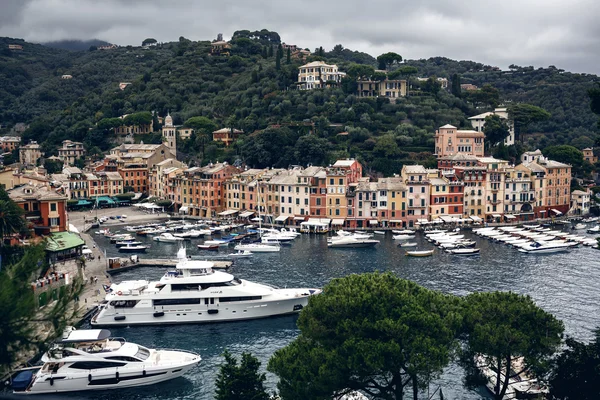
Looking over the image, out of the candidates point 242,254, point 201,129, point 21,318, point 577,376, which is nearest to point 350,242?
point 242,254

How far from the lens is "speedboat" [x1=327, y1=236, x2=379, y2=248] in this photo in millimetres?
66750

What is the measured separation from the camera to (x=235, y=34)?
7559 inches

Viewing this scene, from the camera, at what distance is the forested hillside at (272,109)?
323ft

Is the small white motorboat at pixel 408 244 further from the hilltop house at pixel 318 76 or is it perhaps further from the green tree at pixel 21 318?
the hilltop house at pixel 318 76

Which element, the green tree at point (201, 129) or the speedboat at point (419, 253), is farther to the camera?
the green tree at point (201, 129)

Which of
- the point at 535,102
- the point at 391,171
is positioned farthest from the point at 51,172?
the point at 535,102

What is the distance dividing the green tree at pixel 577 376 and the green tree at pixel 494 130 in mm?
79475

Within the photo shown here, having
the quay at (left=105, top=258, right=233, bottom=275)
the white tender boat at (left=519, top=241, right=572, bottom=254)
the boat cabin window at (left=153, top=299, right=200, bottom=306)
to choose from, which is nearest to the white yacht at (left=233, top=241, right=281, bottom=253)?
the quay at (left=105, top=258, right=233, bottom=275)

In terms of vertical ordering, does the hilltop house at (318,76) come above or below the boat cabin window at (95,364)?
above

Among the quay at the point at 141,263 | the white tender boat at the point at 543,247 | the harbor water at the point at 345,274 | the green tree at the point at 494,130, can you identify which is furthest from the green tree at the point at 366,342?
the green tree at the point at 494,130

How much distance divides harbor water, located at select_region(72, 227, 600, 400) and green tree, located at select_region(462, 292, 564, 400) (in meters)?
4.75

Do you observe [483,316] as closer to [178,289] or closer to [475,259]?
[178,289]

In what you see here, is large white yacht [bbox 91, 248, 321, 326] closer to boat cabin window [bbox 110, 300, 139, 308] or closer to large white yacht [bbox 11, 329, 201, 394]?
boat cabin window [bbox 110, 300, 139, 308]

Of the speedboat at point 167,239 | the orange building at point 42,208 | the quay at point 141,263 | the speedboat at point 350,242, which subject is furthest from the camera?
the speedboat at point 167,239
